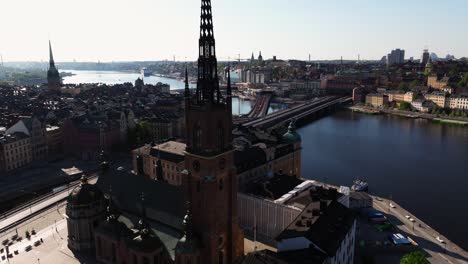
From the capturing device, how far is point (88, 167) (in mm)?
95062

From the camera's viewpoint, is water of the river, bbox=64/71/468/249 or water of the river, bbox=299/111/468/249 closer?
water of the river, bbox=299/111/468/249

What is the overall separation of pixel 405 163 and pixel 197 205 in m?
83.5

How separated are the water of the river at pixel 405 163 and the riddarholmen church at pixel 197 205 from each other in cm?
4413

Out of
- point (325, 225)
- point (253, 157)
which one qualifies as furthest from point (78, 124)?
point (325, 225)

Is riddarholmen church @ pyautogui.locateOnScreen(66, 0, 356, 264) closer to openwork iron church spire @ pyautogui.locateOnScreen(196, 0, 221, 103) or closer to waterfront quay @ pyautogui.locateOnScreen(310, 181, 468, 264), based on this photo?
openwork iron church spire @ pyautogui.locateOnScreen(196, 0, 221, 103)

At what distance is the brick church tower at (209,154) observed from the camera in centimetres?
3547

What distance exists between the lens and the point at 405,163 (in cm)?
10450

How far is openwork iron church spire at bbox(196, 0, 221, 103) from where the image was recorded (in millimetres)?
35219

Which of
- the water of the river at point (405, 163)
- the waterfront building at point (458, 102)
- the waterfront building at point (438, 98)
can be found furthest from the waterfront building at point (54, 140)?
the waterfront building at point (458, 102)

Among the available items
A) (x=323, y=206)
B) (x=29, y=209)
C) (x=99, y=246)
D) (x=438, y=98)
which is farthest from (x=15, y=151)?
(x=438, y=98)

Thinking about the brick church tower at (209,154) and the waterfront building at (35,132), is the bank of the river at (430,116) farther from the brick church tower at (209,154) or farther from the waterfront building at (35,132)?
the brick church tower at (209,154)

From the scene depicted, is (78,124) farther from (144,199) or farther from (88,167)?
(144,199)

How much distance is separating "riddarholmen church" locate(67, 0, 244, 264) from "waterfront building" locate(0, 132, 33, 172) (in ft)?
190

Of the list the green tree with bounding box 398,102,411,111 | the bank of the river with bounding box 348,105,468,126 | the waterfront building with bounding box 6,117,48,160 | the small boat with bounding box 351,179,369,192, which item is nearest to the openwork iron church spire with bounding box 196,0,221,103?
the small boat with bounding box 351,179,369,192
